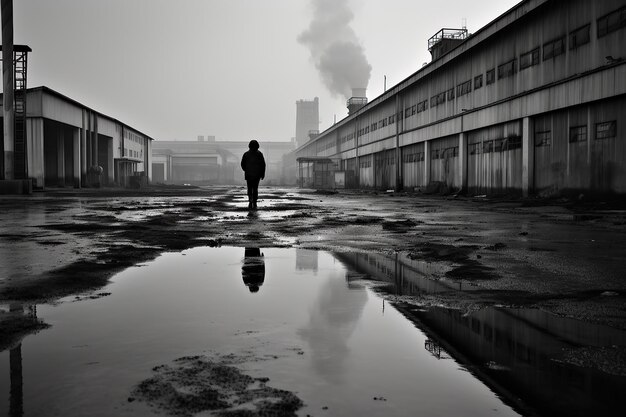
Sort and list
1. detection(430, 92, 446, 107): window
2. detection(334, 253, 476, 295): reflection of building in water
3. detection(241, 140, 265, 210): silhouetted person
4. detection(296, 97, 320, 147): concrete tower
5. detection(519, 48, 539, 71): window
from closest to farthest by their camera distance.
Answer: detection(334, 253, 476, 295): reflection of building in water, detection(241, 140, 265, 210): silhouetted person, detection(519, 48, 539, 71): window, detection(430, 92, 446, 107): window, detection(296, 97, 320, 147): concrete tower

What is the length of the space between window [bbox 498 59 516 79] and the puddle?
74.2 feet

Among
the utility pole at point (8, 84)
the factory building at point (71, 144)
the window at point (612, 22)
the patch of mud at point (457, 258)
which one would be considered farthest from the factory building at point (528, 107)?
the factory building at point (71, 144)

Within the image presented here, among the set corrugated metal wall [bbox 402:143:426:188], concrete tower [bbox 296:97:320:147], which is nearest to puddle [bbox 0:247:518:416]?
corrugated metal wall [bbox 402:143:426:188]

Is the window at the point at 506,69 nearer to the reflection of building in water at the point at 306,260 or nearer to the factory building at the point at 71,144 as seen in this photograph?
the reflection of building in water at the point at 306,260

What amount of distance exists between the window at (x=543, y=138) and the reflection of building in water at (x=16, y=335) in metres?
20.8

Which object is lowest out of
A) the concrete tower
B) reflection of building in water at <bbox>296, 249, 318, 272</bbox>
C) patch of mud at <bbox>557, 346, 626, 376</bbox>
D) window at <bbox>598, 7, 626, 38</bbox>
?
patch of mud at <bbox>557, 346, 626, 376</bbox>

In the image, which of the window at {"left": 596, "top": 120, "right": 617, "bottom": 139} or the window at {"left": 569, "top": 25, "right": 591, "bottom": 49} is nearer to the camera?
the window at {"left": 596, "top": 120, "right": 617, "bottom": 139}

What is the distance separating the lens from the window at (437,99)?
1271 inches

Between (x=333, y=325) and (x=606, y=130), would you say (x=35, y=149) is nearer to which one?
(x=606, y=130)

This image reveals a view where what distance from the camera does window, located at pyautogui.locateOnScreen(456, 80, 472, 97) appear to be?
93.8 ft

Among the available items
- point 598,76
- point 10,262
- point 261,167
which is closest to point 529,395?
point 10,262

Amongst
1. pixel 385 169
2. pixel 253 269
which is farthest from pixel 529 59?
pixel 385 169

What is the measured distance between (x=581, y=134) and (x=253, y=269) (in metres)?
17.4

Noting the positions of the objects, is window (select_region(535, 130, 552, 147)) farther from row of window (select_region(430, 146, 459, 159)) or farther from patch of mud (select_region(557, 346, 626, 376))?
patch of mud (select_region(557, 346, 626, 376))
